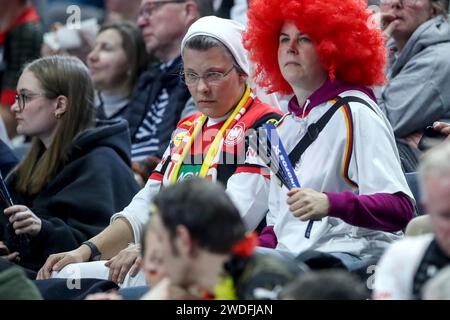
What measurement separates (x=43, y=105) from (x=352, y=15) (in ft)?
5.83

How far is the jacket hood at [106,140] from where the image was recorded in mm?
5254

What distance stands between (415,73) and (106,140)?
155cm

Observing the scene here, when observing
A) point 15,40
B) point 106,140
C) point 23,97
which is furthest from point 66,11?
point 106,140

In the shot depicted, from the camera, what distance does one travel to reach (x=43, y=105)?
5.32m

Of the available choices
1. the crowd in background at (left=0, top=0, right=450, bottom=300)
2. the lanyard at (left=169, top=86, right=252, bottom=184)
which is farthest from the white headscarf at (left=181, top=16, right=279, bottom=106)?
the lanyard at (left=169, top=86, right=252, bottom=184)

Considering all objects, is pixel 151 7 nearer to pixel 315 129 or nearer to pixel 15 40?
pixel 15 40

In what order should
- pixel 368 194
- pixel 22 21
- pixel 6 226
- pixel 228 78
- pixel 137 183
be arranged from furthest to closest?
pixel 22 21 → pixel 137 183 → pixel 6 226 → pixel 228 78 → pixel 368 194

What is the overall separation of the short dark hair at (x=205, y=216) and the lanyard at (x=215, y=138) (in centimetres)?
152

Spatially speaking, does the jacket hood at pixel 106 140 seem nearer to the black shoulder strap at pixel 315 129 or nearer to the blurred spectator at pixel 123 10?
the black shoulder strap at pixel 315 129

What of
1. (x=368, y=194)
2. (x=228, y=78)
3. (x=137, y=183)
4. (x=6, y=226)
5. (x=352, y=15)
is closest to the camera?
(x=368, y=194)

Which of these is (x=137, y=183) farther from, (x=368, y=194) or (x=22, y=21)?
(x=22, y=21)

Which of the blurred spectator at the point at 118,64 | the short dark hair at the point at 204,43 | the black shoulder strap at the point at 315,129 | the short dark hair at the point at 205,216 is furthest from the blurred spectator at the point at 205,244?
the blurred spectator at the point at 118,64

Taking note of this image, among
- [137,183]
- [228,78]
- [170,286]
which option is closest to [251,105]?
[228,78]

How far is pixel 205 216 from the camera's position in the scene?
292 cm
